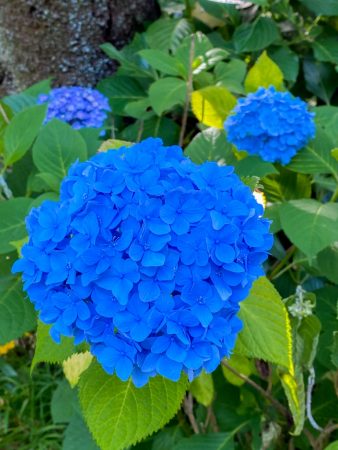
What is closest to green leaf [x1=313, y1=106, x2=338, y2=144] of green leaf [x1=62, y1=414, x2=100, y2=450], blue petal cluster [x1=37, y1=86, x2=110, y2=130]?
blue petal cluster [x1=37, y1=86, x2=110, y2=130]

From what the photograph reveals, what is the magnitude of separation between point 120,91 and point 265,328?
1485 mm

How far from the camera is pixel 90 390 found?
1.02m

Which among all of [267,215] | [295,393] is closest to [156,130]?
[267,215]

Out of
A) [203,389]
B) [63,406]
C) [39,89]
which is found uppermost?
[39,89]

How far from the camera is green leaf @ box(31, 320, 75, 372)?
1072 mm

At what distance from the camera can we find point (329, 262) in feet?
4.80

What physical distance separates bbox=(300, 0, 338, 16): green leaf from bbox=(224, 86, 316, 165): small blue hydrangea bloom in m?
0.85

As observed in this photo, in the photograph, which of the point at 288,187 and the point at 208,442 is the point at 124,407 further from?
the point at 288,187

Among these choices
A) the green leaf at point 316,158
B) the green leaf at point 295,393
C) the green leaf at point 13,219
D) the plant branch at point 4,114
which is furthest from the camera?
the plant branch at point 4,114

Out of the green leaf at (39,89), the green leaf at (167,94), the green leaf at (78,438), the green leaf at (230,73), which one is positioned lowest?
the green leaf at (78,438)

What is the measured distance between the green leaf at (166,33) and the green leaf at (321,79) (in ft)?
1.64

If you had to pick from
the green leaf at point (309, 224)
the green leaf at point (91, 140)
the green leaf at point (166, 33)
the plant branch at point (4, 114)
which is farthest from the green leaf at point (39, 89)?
the green leaf at point (309, 224)

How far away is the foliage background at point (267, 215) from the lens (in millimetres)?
1132

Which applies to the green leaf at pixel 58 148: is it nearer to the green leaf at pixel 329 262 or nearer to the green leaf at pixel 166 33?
the green leaf at pixel 329 262
